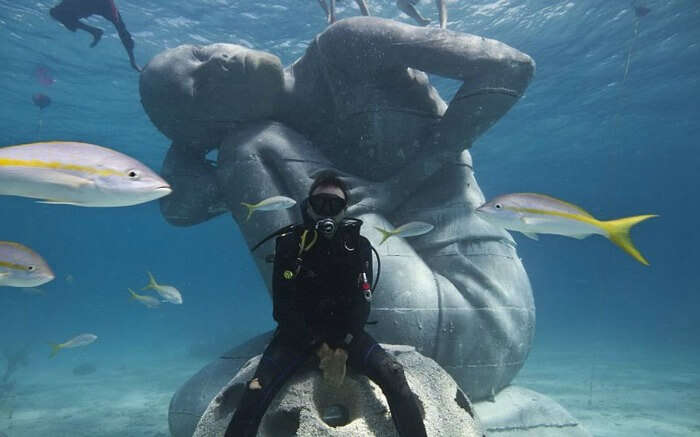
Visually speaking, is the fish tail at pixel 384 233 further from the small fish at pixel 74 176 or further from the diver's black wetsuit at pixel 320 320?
the small fish at pixel 74 176

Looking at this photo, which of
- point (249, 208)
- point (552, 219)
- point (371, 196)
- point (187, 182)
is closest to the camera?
point (552, 219)

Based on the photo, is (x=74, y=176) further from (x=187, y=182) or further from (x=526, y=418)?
(x=526, y=418)

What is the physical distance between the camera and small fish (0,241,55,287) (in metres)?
3.25

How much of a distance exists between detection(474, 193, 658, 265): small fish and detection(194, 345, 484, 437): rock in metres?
1.40

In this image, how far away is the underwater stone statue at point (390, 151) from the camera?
14.6ft

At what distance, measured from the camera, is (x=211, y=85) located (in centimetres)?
516

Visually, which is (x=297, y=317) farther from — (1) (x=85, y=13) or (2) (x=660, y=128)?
(2) (x=660, y=128)

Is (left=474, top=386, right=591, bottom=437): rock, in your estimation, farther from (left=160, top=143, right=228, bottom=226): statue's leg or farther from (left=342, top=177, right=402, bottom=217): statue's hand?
(left=160, top=143, right=228, bottom=226): statue's leg

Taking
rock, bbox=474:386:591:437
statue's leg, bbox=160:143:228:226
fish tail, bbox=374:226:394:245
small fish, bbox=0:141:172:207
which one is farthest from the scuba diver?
statue's leg, bbox=160:143:228:226

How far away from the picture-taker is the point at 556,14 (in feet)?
51.1

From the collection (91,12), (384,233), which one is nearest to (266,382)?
(384,233)

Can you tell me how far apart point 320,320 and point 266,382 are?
465 millimetres

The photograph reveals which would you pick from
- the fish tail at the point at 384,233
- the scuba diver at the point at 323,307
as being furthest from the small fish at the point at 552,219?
the scuba diver at the point at 323,307

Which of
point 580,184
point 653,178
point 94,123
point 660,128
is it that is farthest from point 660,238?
point 94,123
